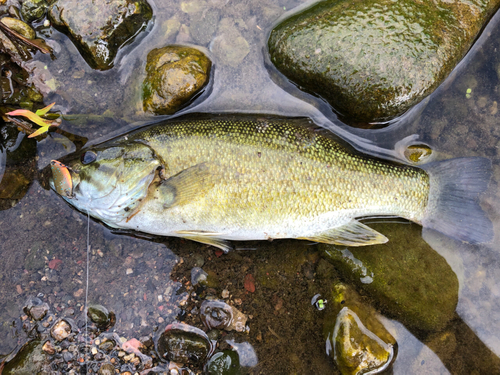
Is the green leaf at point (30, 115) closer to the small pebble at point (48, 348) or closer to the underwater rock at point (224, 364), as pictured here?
the small pebble at point (48, 348)

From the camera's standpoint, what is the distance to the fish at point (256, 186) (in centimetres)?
305

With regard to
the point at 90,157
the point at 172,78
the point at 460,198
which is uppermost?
the point at 172,78

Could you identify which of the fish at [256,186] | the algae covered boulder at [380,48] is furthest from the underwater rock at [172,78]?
the algae covered boulder at [380,48]

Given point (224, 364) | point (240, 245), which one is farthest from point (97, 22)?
point (224, 364)

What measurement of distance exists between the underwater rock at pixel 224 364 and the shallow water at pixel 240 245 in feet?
0.75

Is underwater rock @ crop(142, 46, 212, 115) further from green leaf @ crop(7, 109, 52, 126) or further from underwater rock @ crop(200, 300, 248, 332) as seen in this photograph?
underwater rock @ crop(200, 300, 248, 332)

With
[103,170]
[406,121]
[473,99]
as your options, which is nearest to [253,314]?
[103,170]

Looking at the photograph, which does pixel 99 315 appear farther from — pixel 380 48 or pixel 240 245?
pixel 380 48

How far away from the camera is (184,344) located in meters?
3.23

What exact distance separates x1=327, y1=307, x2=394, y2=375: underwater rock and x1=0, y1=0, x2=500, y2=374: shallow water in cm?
17

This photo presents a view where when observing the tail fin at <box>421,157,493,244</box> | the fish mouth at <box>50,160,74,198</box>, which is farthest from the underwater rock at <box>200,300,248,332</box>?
the tail fin at <box>421,157,493,244</box>

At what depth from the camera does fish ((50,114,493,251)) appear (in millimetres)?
3049

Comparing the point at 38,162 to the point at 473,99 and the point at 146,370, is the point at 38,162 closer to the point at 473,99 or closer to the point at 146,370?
the point at 146,370

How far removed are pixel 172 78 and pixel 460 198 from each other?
3.15 m
